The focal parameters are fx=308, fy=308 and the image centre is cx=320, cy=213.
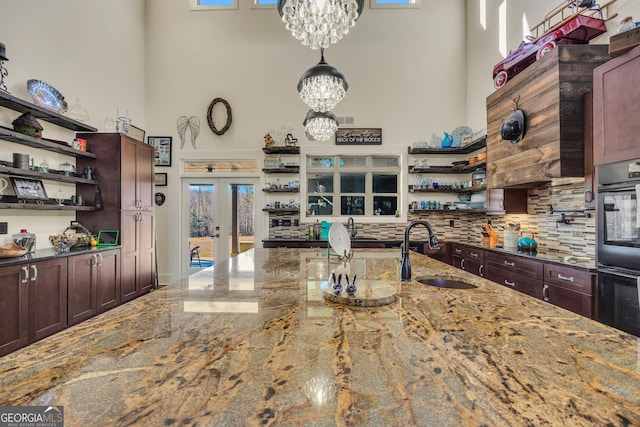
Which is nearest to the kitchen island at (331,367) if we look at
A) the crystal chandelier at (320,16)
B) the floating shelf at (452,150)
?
the crystal chandelier at (320,16)

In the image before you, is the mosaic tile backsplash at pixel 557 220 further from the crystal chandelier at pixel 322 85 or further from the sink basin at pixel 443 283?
the crystal chandelier at pixel 322 85

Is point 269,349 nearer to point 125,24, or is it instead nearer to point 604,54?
point 604,54

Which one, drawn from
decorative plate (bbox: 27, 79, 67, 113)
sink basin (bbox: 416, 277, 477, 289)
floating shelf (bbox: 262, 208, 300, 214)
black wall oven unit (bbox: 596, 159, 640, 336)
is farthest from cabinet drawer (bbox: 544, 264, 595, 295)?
decorative plate (bbox: 27, 79, 67, 113)

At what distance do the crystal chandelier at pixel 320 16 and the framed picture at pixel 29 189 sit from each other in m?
3.34

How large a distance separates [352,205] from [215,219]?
8.46 feet

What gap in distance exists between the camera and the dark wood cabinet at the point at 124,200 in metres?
4.01

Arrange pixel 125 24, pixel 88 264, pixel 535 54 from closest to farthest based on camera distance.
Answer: pixel 535 54 < pixel 88 264 < pixel 125 24

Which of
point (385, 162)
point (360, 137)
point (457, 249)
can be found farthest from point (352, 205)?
point (457, 249)

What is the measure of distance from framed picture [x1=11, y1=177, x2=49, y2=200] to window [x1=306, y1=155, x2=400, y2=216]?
12.1ft

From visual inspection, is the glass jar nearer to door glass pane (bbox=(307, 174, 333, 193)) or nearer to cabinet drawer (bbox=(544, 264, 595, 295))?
door glass pane (bbox=(307, 174, 333, 193))

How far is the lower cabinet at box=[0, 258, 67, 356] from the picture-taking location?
2482 mm

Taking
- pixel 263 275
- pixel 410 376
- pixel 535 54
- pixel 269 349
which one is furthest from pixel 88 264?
pixel 535 54

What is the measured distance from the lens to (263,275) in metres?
1.85

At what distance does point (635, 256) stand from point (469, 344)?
A: 200 cm
